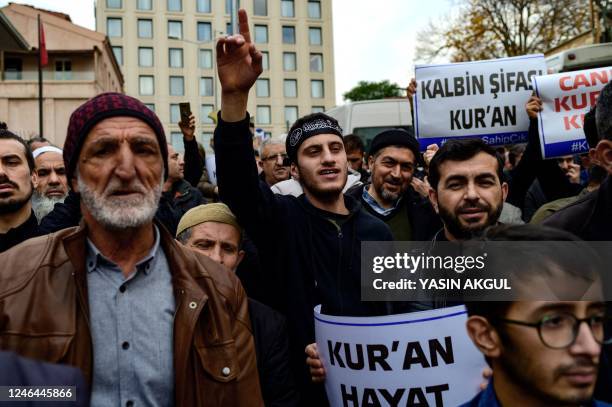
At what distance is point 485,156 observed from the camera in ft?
9.88

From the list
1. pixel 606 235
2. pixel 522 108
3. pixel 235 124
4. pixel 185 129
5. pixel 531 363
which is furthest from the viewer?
pixel 185 129

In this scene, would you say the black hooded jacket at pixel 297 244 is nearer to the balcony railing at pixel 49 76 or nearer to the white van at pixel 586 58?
the white van at pixel 586 58

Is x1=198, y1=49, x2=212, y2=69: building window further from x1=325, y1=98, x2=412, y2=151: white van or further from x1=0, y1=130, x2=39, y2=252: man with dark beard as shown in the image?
x1=0, y1=130, x2=39, y2=252: man with dark beard

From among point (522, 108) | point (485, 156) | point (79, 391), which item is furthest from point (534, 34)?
point (79, 391)

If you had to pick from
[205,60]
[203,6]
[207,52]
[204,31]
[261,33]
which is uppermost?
[203,6]

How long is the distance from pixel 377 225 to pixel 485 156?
62 centimetres

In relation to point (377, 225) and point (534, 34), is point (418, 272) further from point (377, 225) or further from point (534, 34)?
point (534, 34)

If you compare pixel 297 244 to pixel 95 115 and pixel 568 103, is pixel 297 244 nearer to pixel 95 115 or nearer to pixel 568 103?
pixel 95 115

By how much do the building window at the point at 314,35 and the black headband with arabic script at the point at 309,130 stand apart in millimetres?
52780

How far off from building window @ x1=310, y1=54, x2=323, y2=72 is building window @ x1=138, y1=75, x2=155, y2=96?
543 inches

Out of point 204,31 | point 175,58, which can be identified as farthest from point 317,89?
point 175,58

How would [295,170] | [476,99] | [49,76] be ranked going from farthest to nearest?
[49,76] → [476,99] → [295,170]

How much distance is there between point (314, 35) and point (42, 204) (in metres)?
52.1

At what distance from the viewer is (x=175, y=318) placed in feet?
6.56
